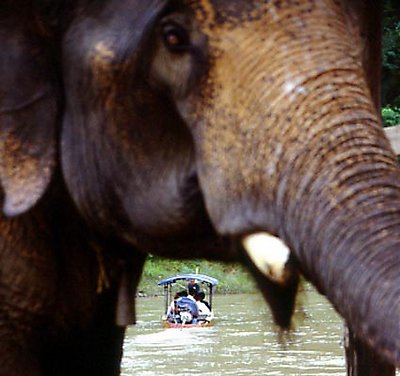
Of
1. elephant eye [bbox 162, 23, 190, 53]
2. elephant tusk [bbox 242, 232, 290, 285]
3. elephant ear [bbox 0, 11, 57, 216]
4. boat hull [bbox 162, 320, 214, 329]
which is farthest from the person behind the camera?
boat hull [bbox 162, 320, 214, 329]

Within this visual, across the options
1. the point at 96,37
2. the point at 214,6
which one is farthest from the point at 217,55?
the point at 96,37

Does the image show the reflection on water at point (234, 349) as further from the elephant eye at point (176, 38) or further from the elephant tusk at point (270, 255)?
the elephant tusk at point (270, 255)

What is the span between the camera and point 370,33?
318 cm

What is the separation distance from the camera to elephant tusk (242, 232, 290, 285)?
2650 mm

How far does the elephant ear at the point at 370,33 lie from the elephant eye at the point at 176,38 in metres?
0.35

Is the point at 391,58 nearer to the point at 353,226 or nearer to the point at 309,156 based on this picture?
the point at 309,156

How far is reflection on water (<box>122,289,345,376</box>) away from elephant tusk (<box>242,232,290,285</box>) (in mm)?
7486

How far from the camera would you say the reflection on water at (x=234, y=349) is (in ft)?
43.7

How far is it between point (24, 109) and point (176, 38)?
1.67ft

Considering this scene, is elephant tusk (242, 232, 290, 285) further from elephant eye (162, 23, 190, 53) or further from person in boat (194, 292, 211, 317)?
person in boat (194, 292, 211, 317)

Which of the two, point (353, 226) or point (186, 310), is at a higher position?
point (186, 310)

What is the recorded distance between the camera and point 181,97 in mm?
2975

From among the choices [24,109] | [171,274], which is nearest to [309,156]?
[24,109]

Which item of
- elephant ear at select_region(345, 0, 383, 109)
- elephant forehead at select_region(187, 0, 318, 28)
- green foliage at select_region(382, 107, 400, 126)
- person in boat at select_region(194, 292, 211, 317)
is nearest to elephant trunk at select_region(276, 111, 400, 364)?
elephant forehead at select_region(187, 0, 318, 28)
